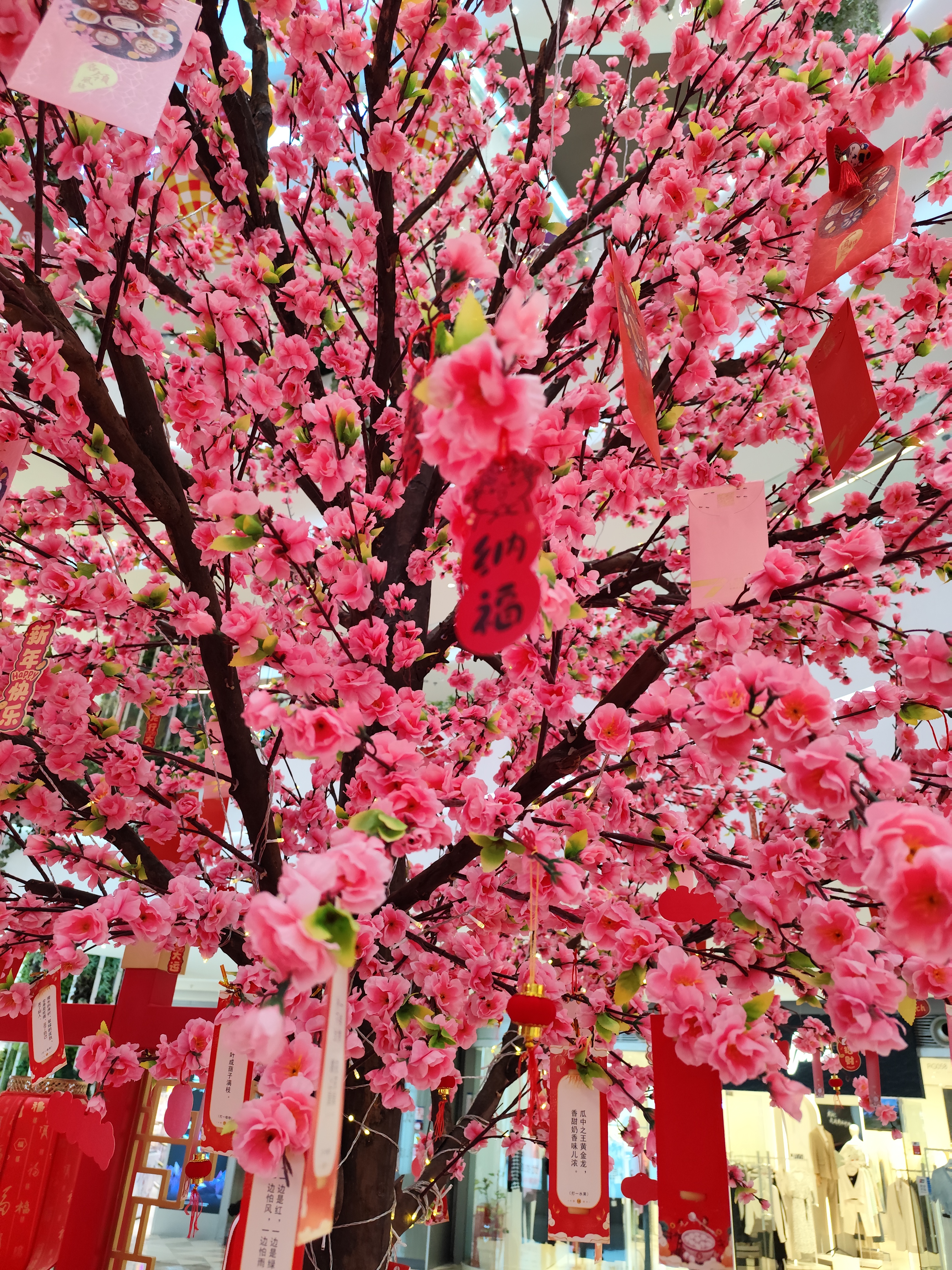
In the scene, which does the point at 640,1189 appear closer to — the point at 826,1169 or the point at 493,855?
the point at 493,855

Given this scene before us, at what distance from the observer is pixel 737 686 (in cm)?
103

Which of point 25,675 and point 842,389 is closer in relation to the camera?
point 842,389

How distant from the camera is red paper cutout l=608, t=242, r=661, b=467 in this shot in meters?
1.20

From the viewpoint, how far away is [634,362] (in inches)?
48.5

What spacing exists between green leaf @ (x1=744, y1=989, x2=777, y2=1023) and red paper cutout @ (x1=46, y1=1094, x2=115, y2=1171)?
68.7 inches

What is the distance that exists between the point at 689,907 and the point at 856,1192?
5.19 metres

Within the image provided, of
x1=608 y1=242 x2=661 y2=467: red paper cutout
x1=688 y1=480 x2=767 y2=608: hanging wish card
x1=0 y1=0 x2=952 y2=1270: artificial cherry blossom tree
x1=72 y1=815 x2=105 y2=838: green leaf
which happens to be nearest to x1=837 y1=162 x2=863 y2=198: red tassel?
x1=0 y1=0 x2=952 y2=1270: artificial cherry blossom tree

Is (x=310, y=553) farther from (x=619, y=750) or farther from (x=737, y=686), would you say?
(x=737, y=686)

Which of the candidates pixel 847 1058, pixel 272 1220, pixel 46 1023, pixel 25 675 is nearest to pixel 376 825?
pixel 272 1220

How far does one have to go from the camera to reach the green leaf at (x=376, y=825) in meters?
0.88

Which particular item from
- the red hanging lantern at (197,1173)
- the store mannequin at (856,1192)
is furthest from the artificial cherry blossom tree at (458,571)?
the store mannequin at (856,1192)

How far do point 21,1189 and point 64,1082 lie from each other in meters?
0.47

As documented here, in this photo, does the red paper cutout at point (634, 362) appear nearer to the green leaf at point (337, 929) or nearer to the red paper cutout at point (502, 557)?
the red paper cutout at point (502, 557)

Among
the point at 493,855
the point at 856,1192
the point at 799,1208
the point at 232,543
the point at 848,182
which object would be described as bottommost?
the point at 799,1208
